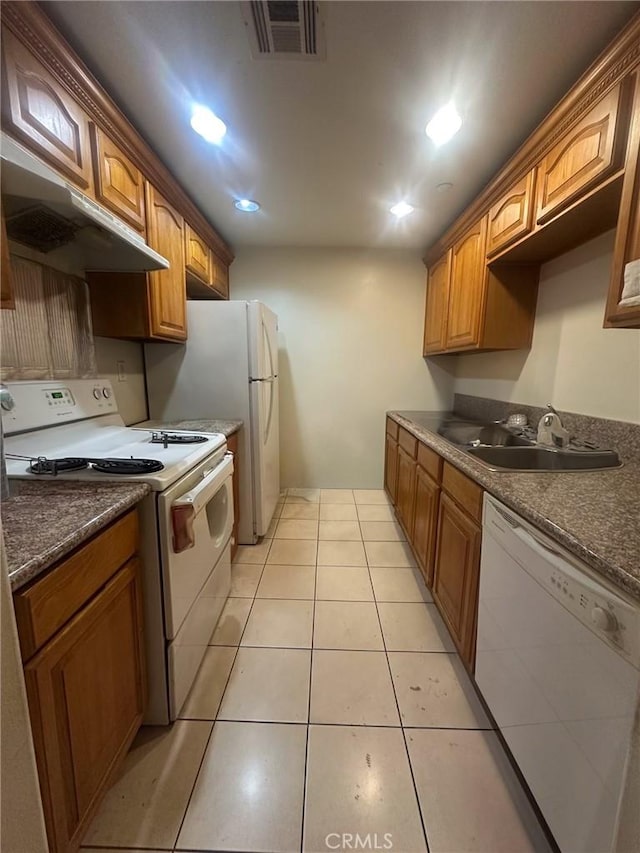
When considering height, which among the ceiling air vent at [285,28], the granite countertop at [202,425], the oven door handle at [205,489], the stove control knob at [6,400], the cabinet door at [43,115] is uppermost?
the ceiling air vent at [285,28]

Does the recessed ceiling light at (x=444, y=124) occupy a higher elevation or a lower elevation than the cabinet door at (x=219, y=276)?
higher

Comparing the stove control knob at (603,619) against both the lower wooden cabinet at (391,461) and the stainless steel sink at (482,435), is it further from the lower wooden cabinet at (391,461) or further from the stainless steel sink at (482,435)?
the lower wooden cabinet at (391,461)

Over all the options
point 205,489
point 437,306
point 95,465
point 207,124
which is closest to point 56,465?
point 95,465

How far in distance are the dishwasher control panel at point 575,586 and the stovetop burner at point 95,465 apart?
1114 millimetres

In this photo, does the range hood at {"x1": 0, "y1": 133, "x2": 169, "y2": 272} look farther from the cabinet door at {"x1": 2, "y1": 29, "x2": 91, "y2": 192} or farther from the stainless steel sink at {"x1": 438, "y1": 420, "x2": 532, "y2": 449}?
the stainless steel sink at {"x1": 438, "y1": 420, "x2": 532, "y2": 449}

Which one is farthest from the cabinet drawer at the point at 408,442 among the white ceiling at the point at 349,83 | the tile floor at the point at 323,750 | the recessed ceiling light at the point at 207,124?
the recessed ceiling light at the point at 207,124

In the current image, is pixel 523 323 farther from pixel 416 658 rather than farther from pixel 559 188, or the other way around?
pixel 416 658

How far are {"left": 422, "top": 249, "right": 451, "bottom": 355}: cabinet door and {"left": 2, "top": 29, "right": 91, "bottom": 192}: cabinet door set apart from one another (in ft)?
7.41

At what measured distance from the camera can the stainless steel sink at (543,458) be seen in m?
1.44

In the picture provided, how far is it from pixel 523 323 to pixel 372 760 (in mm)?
2255

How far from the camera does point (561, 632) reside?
796 millimetres

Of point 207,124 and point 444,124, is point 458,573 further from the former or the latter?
point 207,124

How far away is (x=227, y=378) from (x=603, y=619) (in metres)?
2.06

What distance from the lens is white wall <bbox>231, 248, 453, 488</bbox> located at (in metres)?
3.08
